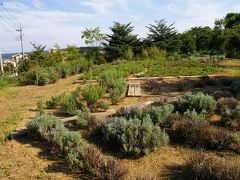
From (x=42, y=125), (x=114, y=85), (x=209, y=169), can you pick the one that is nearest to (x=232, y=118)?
(x=209, y=169)

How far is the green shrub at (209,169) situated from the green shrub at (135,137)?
2.37 feet

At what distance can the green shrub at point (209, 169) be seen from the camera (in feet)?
10.7

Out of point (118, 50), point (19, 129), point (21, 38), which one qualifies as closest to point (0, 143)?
point (19, 129)

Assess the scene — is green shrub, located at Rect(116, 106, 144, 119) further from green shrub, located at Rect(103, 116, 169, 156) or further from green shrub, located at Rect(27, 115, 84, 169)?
green shrub, located at Rect(27, 115, 84, 169)

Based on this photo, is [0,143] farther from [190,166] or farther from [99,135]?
[190,166]

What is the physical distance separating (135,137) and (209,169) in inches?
49.2

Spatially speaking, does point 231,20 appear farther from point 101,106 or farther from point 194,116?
point 194,116

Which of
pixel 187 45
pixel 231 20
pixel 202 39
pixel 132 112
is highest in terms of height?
pixel 231 20

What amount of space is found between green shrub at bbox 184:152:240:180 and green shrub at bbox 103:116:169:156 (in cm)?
72

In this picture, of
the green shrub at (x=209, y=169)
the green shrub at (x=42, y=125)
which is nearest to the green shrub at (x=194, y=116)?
the green shrub at (x=209, y=169)

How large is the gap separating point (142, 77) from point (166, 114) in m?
6.71

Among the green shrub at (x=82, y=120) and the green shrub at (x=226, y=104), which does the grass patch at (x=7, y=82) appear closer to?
the green shrub at (x=82, y=120)

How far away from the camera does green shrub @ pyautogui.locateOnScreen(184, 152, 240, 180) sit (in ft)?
10.7

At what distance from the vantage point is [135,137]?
171 inches
